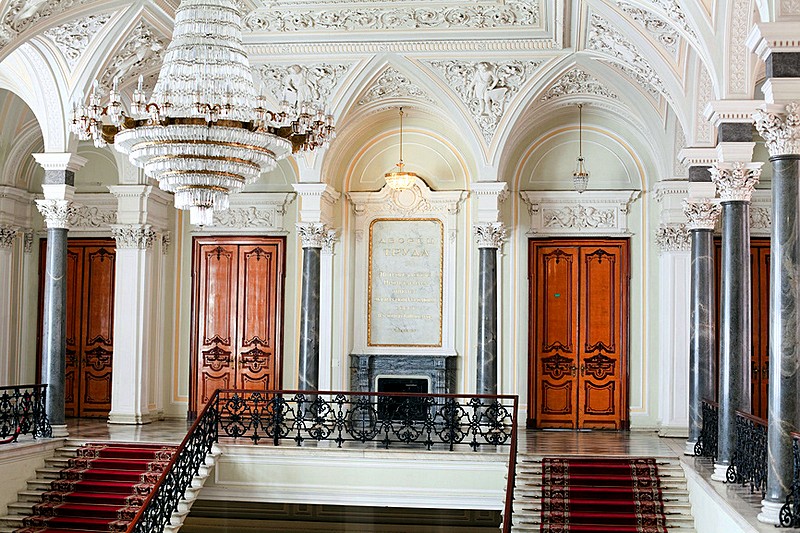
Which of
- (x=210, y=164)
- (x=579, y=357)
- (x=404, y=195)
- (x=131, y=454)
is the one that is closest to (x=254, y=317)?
(x=404, y=195)

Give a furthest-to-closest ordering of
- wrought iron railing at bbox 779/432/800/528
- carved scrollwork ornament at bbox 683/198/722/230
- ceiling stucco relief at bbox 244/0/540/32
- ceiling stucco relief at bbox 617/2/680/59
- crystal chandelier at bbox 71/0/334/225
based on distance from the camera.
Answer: ceiling stucco relief at bbox 244/0/540/32
carved scrollwork ornament at bbox 683/198/722/230
ceiling stucco relief at bbox 617/2/680/59
crystal chandelier at bbox 71/0/334/225
wrought iron railing at bbox 779/432/800/528

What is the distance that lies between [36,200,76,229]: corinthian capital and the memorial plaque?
4.78 m

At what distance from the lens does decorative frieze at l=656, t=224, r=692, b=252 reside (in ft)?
46.3

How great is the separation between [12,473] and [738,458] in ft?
25.7

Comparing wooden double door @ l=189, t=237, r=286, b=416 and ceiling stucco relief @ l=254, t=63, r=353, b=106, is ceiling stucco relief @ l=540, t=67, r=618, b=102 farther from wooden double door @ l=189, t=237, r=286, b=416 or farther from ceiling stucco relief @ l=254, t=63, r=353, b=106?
wooden double door @ l=189, t=237, r=286, b=416

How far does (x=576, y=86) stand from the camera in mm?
13883

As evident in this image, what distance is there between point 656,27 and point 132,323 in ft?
28.3

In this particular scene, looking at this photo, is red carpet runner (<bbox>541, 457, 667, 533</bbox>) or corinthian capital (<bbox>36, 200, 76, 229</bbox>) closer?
red carpet runner (<bbox>541, 457, 667, 533</bbox>)

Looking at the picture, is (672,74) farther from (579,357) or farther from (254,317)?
(254,317)

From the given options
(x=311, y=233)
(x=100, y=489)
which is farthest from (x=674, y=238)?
(x=100, y=489)

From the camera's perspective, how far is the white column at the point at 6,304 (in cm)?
1542

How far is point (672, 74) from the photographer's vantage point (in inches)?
440

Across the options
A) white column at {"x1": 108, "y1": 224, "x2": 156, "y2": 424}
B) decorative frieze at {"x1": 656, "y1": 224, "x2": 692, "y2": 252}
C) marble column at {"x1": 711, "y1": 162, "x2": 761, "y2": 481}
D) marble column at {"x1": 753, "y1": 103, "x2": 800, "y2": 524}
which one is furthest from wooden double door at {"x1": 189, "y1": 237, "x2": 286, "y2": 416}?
marble column at {"x1": 753, "y1": 103, "x2": 800, "y2": 524}

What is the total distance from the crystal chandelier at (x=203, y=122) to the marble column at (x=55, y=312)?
4.33 meters
